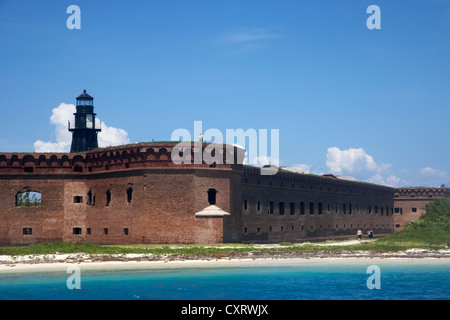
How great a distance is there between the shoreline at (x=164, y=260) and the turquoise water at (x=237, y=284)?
1.49 meters

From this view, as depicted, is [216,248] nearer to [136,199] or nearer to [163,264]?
[163,264]

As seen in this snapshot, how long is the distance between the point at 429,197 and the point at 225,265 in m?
54.7

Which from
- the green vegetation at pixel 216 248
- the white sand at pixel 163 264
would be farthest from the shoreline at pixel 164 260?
the green vegetation at pixel 216 248

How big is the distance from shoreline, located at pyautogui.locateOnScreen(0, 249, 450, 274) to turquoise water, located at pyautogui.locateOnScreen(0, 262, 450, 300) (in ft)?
→ 4.87

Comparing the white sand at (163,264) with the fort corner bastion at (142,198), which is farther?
the fort corner bastion at (142,198)

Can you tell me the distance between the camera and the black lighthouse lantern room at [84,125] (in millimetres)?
62781

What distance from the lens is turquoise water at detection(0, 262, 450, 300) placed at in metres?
24.9

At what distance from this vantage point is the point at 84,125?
2468 inches

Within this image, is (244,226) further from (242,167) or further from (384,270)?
(384,270)
